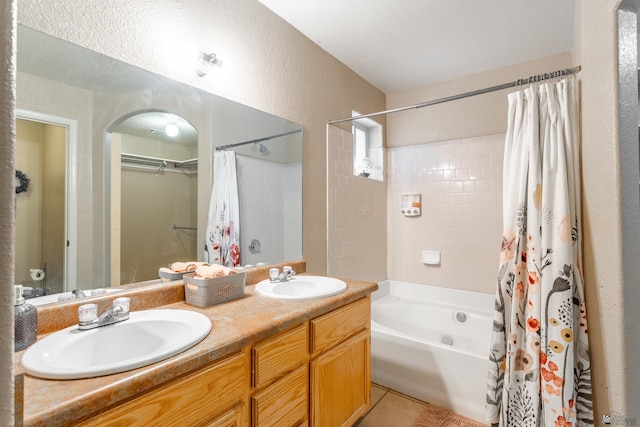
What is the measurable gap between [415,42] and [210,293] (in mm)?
2225

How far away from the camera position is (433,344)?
1994 millimetres

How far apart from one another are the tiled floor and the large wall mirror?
1.24 meters

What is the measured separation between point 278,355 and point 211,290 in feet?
1.34

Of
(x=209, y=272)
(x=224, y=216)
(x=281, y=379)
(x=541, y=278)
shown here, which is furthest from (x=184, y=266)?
(x=541, y=278)

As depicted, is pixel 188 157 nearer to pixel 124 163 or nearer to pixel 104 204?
pixel 124 163

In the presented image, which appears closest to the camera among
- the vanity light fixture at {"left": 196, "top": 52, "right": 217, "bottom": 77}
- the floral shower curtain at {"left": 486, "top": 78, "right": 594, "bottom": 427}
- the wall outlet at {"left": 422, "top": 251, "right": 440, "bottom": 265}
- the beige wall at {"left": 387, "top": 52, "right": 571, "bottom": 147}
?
the floral shower curtain at {"left": 486, "top": 78, "right": 594, "bottom": 427}

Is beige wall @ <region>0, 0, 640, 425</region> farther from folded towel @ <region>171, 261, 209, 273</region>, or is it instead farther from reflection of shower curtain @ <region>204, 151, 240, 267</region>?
folded towel @ <region>171, 261, 209, 273</region>

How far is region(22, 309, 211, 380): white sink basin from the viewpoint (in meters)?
0.74

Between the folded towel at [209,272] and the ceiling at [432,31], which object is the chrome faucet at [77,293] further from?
the ceiling at [432,31]

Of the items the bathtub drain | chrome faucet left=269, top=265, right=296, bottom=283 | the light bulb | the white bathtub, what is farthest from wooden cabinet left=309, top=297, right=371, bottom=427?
the bathtub drain

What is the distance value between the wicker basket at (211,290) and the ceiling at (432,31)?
5.52 ft

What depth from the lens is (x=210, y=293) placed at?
1.31 metres

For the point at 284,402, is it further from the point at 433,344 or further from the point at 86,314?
the point at 433,344

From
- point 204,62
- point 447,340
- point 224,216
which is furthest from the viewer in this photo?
point 447,340
